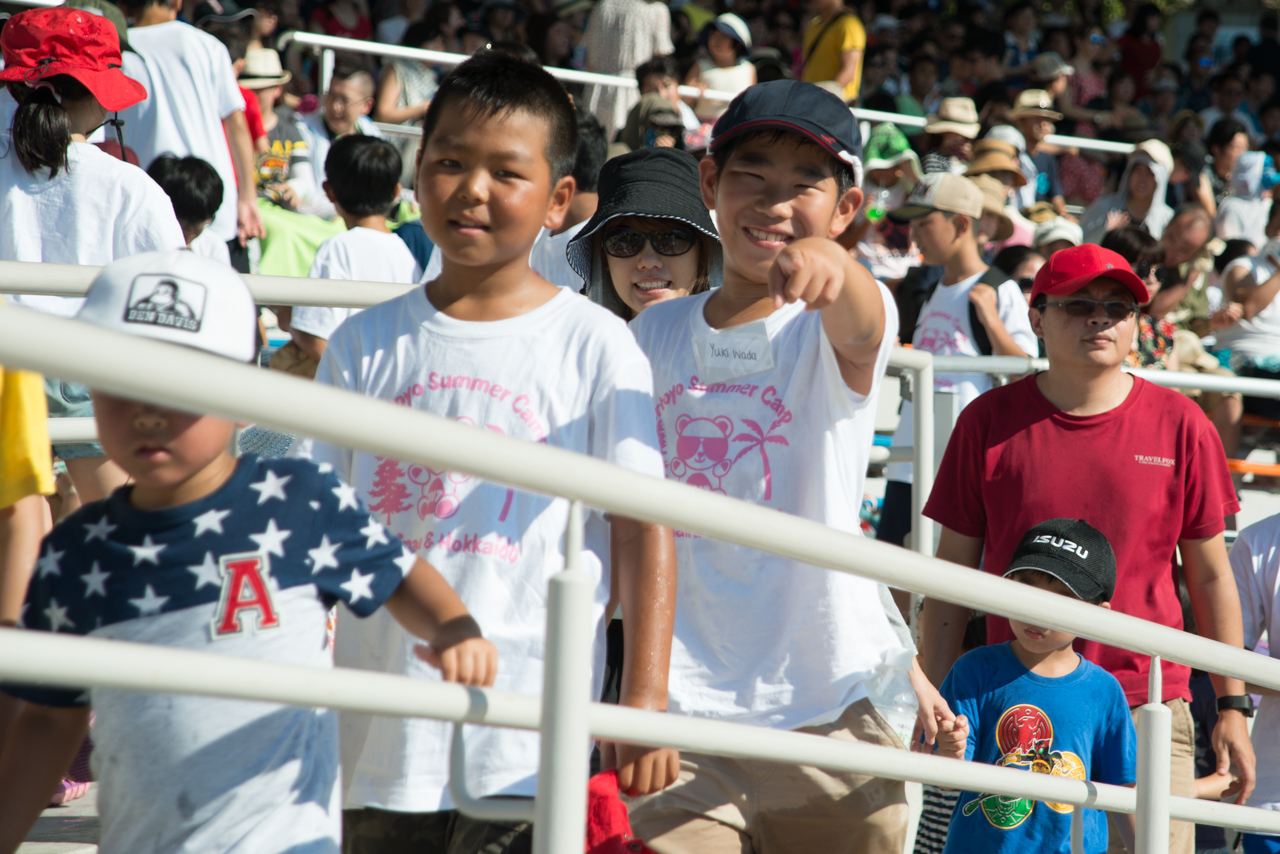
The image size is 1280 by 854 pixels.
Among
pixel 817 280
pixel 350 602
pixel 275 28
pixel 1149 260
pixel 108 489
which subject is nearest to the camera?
pixel 350 602

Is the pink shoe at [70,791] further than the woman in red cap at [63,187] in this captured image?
No

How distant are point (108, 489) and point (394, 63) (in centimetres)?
634

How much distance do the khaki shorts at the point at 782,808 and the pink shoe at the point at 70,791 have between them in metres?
1.77

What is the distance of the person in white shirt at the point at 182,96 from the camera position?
559 centimetres

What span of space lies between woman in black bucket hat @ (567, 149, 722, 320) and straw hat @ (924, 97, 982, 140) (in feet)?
22.2

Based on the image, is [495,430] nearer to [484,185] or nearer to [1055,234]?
[484,185]

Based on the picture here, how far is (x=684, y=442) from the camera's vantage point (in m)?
2.35

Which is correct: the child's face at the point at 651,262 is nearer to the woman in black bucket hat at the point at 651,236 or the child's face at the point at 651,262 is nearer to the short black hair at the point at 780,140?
the woman in black bucket hat at the point at 651,236

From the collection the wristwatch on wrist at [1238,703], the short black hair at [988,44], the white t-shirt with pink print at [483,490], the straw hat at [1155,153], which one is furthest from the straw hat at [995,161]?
the white t-shirt with pink print at [483,490]

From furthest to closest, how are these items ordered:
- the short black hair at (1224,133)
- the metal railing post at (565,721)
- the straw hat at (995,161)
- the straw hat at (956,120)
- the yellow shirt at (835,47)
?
the short black hair at (1224,133)
the yellow shirt at (835,47)
the straw hat at (956,120)
the straw hat at (995,161)
the metal railing post at (565,721)

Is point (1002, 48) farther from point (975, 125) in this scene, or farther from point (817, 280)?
point (817, 280)

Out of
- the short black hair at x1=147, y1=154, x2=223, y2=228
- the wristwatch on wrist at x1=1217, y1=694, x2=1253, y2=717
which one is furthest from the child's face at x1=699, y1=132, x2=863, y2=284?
the short black hair at x1=147, y1=154, x2=223, y2=228

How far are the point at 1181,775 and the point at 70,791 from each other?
276 cm

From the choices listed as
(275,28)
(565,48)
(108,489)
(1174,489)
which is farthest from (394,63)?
(1174,489)
